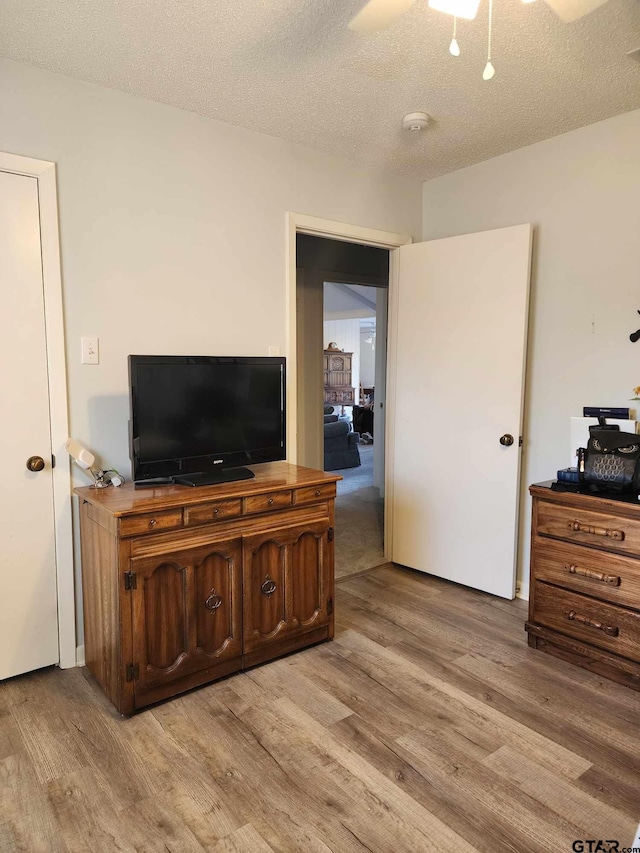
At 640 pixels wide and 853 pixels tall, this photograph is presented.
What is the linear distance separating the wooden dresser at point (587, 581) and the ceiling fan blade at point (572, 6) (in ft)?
5.69

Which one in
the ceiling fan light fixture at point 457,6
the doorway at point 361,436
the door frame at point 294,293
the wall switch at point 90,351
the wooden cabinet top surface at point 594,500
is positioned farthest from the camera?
the doorway at point 361,436

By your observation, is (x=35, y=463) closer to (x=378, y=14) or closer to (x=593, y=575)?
(x=378, y=14)

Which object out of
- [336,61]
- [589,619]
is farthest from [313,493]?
[336,61]

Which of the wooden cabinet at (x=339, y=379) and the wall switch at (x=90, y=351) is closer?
the wall switch at (x=90, y=351)

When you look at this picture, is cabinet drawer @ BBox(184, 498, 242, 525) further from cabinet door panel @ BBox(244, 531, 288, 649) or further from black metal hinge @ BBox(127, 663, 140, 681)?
black metal hinge @ BBox(127, 663, 140, 681)

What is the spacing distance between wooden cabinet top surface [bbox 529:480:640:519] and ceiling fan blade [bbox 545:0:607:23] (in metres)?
1.73

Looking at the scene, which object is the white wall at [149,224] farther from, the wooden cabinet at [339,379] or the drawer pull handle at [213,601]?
the wooden cabinet at [339,379]

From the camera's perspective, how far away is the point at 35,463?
91.0 inches

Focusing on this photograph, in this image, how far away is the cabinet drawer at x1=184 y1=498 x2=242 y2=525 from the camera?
2.16 metres

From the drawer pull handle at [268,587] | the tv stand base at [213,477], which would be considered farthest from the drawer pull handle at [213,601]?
the tv stand base at [213,477]

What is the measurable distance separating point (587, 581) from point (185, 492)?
1779 mm

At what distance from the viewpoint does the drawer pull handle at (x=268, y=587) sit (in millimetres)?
2406

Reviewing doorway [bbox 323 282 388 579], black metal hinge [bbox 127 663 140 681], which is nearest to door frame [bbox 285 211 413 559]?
doorway [bbox 323 282 388 579]

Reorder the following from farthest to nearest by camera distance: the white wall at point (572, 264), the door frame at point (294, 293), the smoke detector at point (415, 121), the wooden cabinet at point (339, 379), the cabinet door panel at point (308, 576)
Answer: the wooden cabinet at point (339, 379) → the door frame at point (294, 293) → the white wall at point (572, 264) → the smoke detector at point (415, 121) → the cabinet door panel at point (308, 576)
